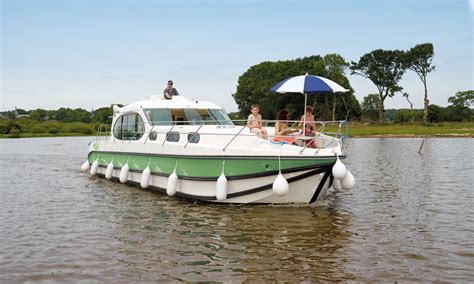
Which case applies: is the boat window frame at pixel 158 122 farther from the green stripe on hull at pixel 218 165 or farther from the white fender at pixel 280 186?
the white fender at pixel 280 186

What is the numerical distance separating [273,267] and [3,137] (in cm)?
8224

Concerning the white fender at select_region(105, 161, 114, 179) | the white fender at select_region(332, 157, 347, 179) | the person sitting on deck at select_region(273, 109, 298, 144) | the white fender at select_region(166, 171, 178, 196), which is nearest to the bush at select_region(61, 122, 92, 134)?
the white fender at select_region(105, 161, 114, 179)

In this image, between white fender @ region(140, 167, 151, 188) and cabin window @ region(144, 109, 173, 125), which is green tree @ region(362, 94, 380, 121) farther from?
white fender @ region(140, 167, 151, 188)

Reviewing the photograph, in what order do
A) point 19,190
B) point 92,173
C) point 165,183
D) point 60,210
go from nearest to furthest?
1. point 60,210
2. point 165,183
3. point 19,190
4. point 92,173

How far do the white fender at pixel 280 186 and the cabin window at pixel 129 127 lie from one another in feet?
21.4

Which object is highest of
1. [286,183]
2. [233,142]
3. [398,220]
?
[233,142]

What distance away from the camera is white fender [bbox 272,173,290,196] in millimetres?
10562

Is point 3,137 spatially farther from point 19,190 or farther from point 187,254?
point 187,254

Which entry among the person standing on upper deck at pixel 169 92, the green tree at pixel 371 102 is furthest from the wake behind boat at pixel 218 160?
the green tree at pixel 371 102

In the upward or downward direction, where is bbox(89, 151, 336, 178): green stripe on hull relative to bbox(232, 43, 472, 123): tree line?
downward

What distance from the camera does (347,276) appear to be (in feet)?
23.5

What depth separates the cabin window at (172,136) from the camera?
13719 millimetres

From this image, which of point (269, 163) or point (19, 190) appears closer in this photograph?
point (269, 163)

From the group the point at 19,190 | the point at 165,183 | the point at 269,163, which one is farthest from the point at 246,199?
the point at 19,190
